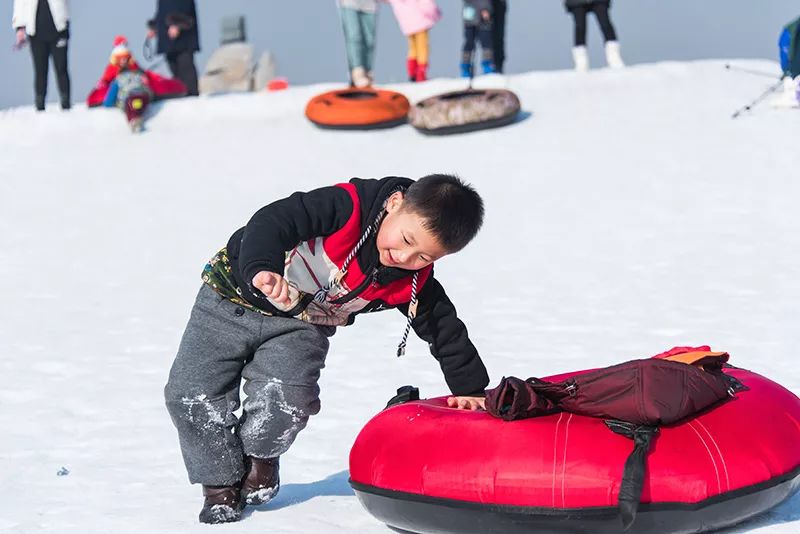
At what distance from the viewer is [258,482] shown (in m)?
3.06

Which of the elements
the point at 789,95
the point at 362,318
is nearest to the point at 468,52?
the point at 789,95

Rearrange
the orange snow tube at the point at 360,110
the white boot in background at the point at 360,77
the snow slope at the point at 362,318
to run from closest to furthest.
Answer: the snow slope at the point at 362,318 → the orange snow tube at the point at 360,110 → the white boot in background at the point at 360,77

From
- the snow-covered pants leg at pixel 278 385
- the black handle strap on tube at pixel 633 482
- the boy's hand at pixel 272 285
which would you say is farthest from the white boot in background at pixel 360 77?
the black handle strap on tube at pixel 633 482

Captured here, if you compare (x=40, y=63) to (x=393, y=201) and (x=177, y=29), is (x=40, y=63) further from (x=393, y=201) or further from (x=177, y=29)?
(x=393, y=201)

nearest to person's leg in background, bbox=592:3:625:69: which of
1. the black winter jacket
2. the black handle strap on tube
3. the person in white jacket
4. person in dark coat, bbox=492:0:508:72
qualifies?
person in dark coat, bbox=492:0:508:72

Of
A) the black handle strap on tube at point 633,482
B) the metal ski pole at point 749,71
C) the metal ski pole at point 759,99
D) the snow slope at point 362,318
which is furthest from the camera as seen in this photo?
the metal ski pole at point 749,71

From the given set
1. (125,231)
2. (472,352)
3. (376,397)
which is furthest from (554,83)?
(472,352)

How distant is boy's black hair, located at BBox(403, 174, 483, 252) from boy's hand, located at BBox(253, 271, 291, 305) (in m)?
0.35

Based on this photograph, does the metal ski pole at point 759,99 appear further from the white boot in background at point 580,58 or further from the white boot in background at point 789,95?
the white boot in background at point 580,58

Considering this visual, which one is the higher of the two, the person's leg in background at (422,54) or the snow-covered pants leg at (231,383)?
the snow-covered pants leg at (231,383)

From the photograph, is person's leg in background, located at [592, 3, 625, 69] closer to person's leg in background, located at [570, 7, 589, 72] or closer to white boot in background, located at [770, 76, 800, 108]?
person's leg in background, located at [570, 7, 589, 72]

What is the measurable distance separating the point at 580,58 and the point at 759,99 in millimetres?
A: 1904

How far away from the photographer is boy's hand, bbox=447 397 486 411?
3.05m

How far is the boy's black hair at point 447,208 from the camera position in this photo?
8.75 ft
